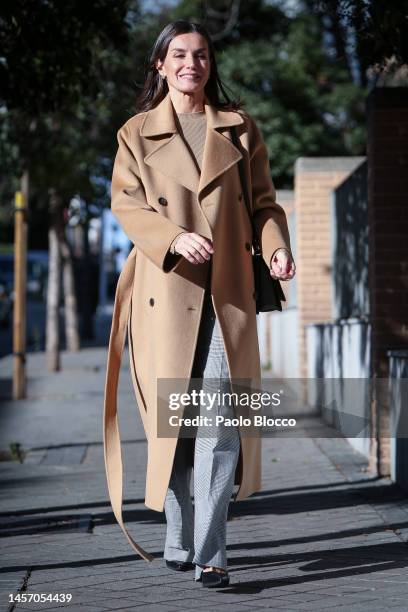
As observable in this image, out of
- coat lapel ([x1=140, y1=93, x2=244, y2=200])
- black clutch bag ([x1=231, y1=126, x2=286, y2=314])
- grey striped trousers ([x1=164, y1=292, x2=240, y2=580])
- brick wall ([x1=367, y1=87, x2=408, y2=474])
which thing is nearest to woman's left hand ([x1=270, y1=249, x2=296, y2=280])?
black clutch bag ([x1=231, y1=126, x2=286, y2=314])

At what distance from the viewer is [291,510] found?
6.96 m

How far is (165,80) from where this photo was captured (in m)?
5.20

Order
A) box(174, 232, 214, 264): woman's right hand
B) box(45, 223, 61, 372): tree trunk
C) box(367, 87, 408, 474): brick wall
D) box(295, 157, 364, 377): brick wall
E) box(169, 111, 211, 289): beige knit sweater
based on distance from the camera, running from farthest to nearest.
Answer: box(45, 223, 61, 372): tree trunk, box(295, 157, 364, 377): brick wall, box(367, 87, 408, 474): brick wall, box(169, 111, 211, 289): beige knit sweater, box(174, 232, 214, 264): woman's right hand

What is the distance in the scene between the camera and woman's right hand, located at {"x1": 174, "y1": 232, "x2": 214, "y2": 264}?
15.2 feet

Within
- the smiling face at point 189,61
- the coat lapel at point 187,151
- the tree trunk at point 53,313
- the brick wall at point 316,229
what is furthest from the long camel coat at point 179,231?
the tree trunk at point 53,313

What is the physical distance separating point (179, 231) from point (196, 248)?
137 mm

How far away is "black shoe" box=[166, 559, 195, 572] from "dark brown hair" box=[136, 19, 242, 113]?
6.02 ft

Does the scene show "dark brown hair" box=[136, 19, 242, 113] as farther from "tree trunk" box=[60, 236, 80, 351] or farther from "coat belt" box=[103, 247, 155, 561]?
"tree trunk" box=[60, 236, 80, 351]

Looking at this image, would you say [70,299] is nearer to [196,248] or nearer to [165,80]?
[165,80]

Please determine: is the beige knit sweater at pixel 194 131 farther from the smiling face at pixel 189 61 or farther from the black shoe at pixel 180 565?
the black shoe at pixel 180 565

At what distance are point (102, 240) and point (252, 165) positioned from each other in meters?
47.9

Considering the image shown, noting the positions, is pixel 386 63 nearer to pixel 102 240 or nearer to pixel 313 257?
pixel 313 257

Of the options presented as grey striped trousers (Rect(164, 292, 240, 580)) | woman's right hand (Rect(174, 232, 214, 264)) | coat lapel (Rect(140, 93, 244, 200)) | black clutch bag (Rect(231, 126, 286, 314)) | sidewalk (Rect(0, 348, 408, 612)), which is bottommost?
sidewalk (Rect(0, 348, 408, 612))

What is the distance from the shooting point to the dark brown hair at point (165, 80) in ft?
16.5
